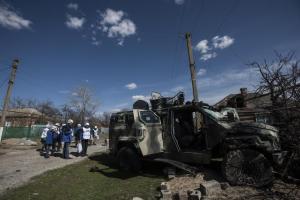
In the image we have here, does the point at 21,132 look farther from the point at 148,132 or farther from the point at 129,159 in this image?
the point at 148,132

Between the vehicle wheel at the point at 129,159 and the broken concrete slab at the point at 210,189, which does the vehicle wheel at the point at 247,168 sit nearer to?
the broken concrete slab at the point at 210,189

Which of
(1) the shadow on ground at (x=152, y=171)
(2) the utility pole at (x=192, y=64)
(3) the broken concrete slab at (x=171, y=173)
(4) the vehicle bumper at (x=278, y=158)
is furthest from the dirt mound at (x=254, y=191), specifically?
(2) the utility pole at (x=192, y=64)

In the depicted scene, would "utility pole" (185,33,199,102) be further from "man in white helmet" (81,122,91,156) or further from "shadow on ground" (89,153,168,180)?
"man in white helmet" (81,122,91,156)

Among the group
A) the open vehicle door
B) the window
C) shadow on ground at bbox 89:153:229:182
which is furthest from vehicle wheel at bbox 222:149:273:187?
the window

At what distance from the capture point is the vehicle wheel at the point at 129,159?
7.76 meters

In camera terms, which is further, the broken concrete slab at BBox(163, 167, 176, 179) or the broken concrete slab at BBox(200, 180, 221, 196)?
the broken concrete slab at BBox(163, 167, 176, 179)

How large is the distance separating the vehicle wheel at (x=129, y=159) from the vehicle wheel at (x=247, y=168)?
3201 millimetres

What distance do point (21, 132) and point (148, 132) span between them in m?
24.0

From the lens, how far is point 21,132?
2581cm

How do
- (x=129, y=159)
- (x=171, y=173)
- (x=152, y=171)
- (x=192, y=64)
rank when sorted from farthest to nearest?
(x=192, y=64) < (x=152, y=171) < (x=129, y=159) < (x=171, y=173)

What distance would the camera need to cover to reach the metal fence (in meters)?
24.0

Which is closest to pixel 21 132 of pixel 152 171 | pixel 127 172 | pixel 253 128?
pixel 127 172

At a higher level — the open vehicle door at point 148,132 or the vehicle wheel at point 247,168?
the open vehicle door at point 148,132

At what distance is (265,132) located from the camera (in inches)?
219
